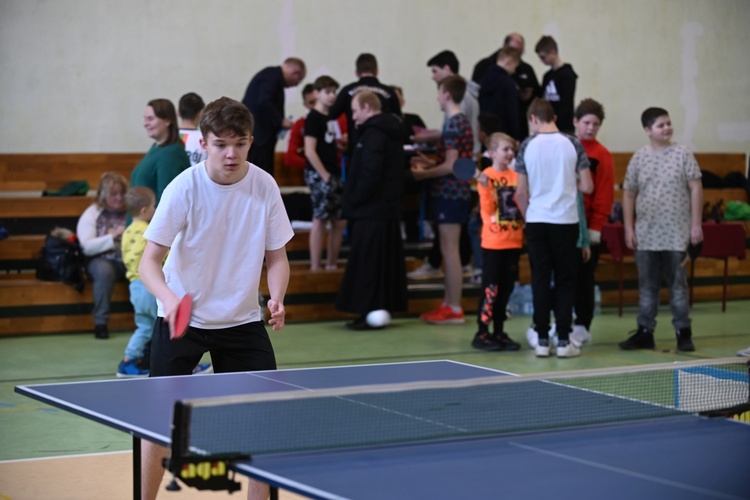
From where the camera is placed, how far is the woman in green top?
6.62 metres

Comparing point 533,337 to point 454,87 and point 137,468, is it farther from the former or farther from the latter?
point 137,468

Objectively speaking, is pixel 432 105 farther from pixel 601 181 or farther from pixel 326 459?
pixel 326 459

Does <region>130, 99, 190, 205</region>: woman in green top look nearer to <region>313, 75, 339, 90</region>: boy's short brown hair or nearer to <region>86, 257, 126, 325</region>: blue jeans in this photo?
<region>86, 257, 126, 325</region>: blue jeans

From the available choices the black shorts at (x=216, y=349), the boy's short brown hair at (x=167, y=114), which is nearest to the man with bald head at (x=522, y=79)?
the boy's short brown hair at (x=167, y=114)

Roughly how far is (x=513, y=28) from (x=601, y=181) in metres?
5.95

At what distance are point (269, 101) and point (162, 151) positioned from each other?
10.3 feet

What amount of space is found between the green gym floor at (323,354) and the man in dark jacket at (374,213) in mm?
300

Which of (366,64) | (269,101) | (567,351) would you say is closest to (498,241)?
(567,351)

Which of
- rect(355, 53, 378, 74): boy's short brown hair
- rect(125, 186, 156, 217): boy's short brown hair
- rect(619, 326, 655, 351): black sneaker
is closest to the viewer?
rect(125, 186, 156, 217): boy's short brown hair

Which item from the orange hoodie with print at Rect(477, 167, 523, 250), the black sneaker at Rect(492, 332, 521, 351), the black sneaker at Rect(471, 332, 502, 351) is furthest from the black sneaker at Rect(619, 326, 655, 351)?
the orange hoodie with print at Rect(477, 167, 523, 250)

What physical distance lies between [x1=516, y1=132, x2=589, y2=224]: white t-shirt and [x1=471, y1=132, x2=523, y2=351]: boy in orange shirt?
1.14ft

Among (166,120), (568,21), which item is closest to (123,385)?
(166,120)

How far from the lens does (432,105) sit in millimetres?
13406

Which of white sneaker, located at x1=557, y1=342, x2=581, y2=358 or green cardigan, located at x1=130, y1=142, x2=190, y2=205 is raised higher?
green cardigan, located at x1=130, y1=142, x2=190, y2=205
